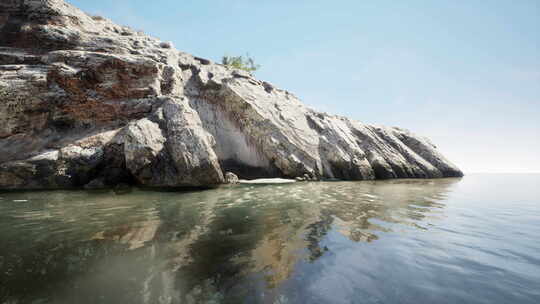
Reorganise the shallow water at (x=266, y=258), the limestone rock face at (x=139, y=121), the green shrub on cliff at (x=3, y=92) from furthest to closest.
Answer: the green shrub on cliff at (x=3, y=92), the limestone rock face at (x=139, y=121), the shallow water at (x=266, y=258)

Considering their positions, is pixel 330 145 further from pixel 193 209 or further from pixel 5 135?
pixel 5 135

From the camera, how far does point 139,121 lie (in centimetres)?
1349

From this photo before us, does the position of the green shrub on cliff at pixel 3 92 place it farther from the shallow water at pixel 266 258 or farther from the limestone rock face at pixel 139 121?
the shallow water at pixel 266 258

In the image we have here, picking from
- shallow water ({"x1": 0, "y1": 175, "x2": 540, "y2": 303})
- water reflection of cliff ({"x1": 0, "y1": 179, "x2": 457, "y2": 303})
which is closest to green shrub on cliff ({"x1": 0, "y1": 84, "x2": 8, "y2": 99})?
water reflection of cliff ({"x1": 0, "y1": 179, "x2": 457, "y2": 303})

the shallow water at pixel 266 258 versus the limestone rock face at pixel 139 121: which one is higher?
the limestone rock face at pixel 139 121

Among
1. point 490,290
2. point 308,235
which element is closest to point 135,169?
point 308,235

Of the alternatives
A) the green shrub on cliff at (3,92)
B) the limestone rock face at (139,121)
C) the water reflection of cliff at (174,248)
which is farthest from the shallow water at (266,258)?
the green shrub on cliff at (3,92)

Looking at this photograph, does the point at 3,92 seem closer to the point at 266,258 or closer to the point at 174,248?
the point at 174,248

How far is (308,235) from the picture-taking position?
4531mm

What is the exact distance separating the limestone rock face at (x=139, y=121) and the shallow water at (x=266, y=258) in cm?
708

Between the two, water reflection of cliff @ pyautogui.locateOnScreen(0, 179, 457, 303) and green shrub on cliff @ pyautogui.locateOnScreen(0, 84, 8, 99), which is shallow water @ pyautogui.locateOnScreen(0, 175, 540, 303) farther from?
green shrub on cliff @ pyautogui.locateOnScreen(0, 84, 8, 99)

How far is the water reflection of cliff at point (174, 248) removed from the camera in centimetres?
249

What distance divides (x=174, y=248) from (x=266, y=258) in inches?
61.9

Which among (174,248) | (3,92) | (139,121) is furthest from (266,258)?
(3,92)
